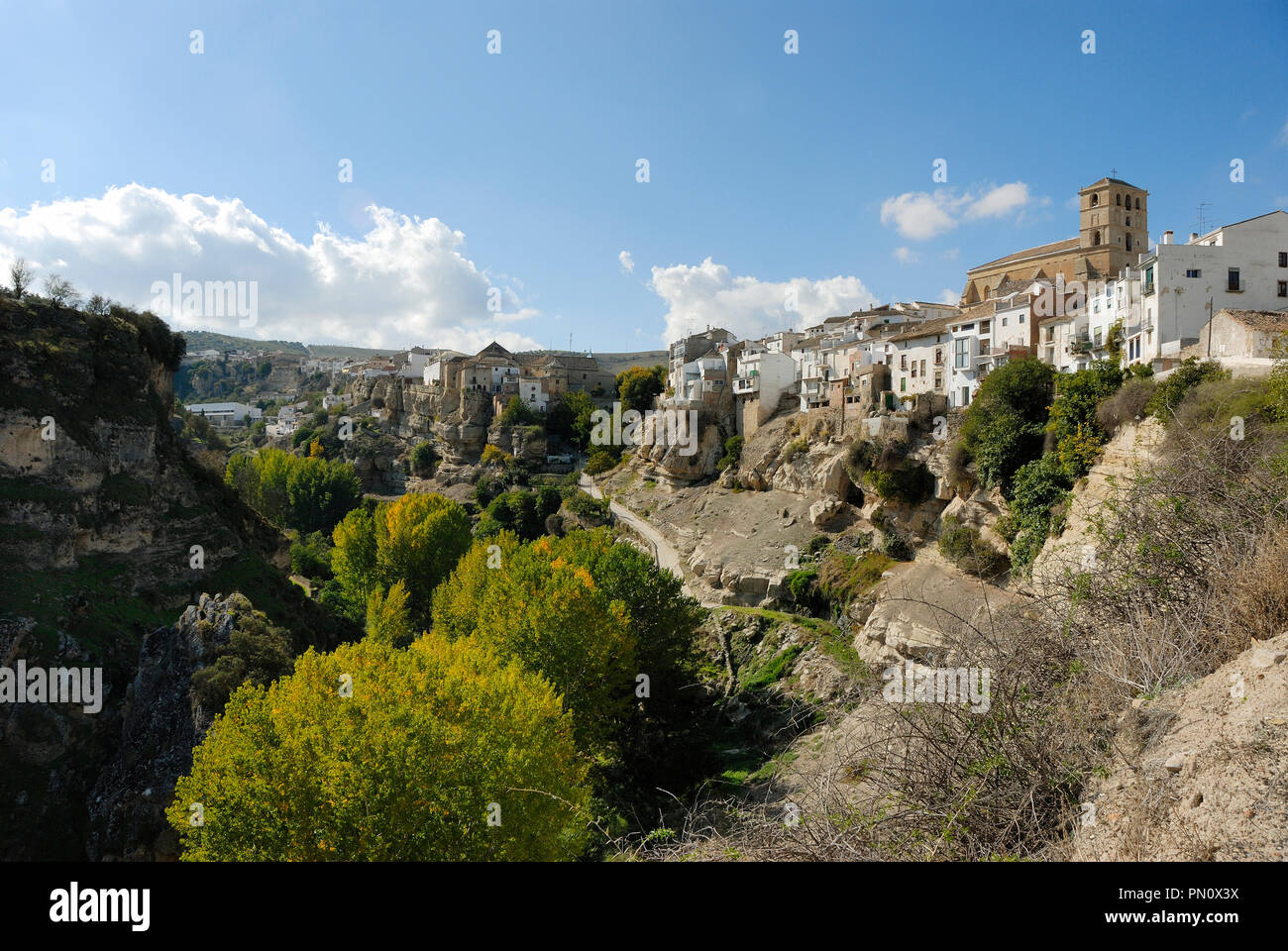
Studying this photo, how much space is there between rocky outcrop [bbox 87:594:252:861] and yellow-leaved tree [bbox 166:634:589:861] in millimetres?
4136

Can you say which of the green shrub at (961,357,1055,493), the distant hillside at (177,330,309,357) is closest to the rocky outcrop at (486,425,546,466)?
the green shrub at (961,357,1055,493)

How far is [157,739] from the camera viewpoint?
17.5 metres

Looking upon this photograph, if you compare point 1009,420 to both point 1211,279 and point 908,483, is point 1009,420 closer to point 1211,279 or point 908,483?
point 908,483

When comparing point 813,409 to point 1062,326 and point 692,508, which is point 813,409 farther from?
point 1062,326

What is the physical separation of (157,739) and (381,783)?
36.7ft

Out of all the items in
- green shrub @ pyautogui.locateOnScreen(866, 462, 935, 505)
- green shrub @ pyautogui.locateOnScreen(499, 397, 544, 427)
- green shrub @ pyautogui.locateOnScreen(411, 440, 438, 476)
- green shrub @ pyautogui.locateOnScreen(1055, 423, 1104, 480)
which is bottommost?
green shrub @ pyautogui.locateOnScreen(866, 462, 935, 505)

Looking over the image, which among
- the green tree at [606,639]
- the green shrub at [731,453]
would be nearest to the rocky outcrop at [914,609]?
the green tree at [606,639]

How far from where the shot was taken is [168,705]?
18.0 metres

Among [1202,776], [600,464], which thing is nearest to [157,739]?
[1202,776]

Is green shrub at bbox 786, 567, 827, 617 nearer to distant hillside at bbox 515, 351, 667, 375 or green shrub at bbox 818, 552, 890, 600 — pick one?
green shrub at bbox 818, 552, 890, 600

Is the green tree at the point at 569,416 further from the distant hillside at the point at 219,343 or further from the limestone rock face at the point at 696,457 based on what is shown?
the distant hillside at the point at 219,343

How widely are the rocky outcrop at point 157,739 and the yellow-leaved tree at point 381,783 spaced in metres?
4.14

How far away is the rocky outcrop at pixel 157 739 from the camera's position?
50.5ft

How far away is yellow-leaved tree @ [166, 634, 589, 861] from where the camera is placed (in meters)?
9.97
